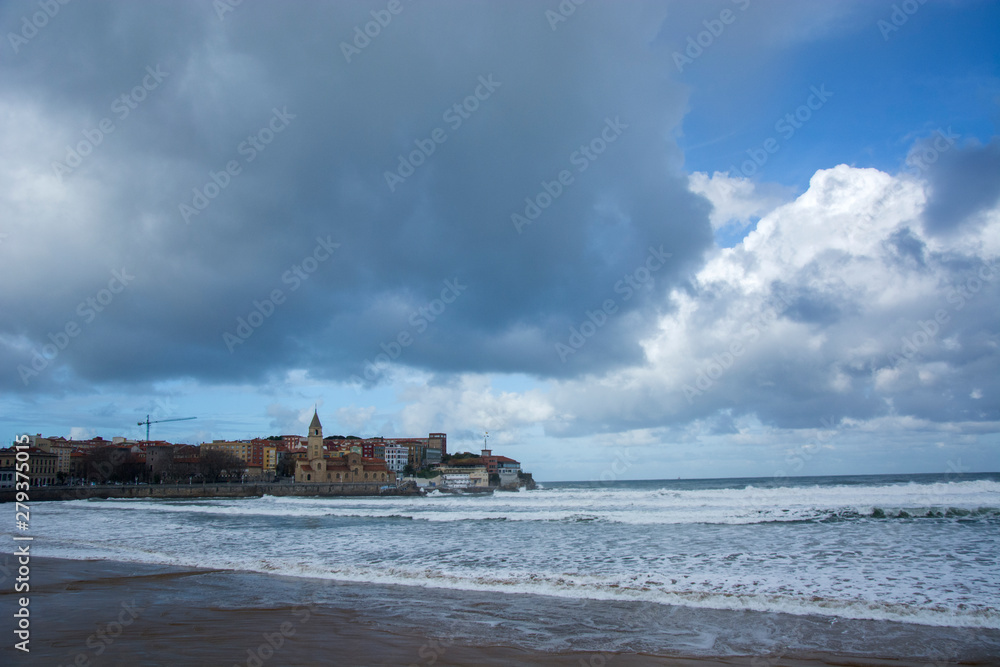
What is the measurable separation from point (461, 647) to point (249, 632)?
10.6ft

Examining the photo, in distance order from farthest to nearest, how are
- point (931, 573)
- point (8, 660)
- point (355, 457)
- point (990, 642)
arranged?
point (355, 457) → point (931, 573) → point (990, 642) → point (8, 660)

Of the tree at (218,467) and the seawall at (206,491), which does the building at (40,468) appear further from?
the tree at (218,467)

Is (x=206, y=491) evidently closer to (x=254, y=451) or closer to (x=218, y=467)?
(x=218, y=467)

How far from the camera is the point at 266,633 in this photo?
26.2 ft

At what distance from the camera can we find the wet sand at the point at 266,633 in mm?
6844

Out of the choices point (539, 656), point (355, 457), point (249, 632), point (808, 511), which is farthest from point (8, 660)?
point (355, 457)

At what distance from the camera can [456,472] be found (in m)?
109

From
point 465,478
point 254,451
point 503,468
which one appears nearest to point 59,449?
point 254,451

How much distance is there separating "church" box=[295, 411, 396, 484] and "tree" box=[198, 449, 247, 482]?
18.5 m

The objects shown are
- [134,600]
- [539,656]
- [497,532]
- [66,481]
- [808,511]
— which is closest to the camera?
[539,656]

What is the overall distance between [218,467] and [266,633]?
11082 cm

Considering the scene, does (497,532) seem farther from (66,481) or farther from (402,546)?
(66,481)

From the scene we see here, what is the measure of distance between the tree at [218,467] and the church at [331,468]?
1846 centimetres

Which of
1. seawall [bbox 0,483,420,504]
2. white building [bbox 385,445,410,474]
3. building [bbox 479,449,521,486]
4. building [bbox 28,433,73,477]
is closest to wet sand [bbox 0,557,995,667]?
seawall [bbox 0,483,420,504]
